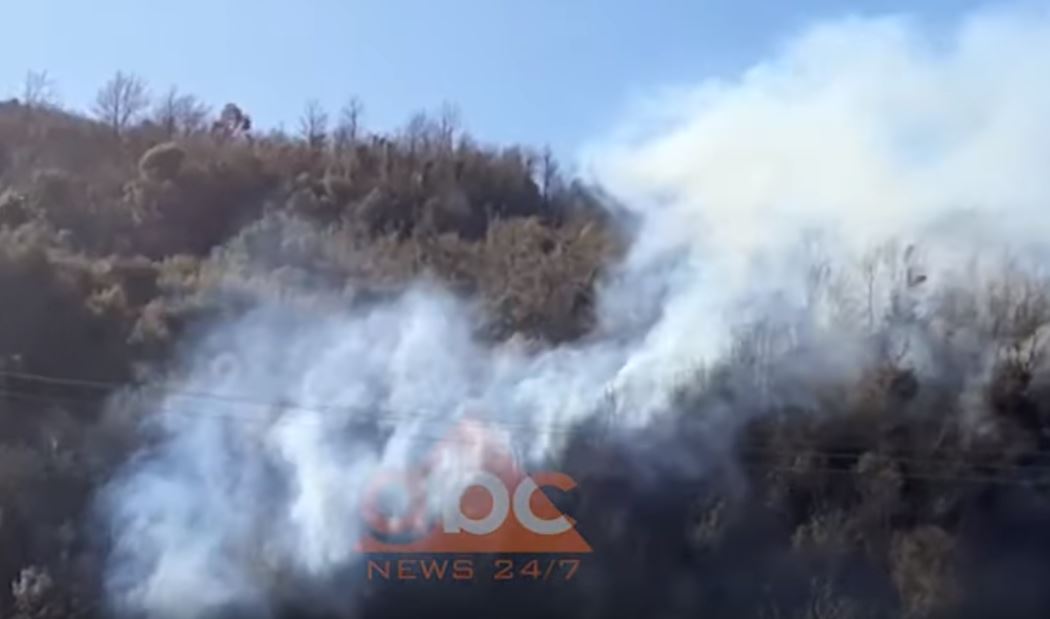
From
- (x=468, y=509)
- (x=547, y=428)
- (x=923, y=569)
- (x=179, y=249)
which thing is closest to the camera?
(x=468, y=509)

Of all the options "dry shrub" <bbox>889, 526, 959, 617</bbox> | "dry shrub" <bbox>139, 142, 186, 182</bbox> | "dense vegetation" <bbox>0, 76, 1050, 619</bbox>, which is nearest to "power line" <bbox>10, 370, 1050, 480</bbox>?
"dense vegetation" <bbox>0, 76, 1050, 619</bbox>

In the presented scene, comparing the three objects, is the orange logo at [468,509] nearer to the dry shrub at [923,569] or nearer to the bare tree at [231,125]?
the dry shrub at [923,569]

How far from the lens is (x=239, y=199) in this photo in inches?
2062

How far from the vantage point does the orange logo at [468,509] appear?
25.5 metres

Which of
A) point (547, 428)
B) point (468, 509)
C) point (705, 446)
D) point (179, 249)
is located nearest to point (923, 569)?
point (705, 446)

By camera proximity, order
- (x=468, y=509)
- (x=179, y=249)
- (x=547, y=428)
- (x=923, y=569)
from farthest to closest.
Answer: (x=179, y=249), (x=547, y=428), (x=923, y=569), (x=468, y=509)

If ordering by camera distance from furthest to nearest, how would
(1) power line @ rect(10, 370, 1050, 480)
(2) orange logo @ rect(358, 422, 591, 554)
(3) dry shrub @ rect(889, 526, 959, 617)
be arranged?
(1) power line @ rect(10, 370, 1050, 480) < (3) dry shrub @ rect(889, 526, 959, 617) < (2) orange logo @ rect(358, 422, 591, 554)

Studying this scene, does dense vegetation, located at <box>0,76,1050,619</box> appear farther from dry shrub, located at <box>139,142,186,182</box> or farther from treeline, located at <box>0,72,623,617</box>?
dry shrub, located at <box>139,142,186,182</box>

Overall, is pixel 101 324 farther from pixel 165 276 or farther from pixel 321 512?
pixel 321 512

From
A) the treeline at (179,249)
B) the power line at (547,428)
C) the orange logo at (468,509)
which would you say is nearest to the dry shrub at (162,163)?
the treeline at (179,249)

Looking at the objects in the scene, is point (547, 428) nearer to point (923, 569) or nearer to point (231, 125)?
point (923, 569)

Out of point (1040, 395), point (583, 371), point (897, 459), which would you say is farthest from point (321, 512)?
point (1040, 395)

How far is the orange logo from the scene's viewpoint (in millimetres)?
25531

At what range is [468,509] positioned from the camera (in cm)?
2580
